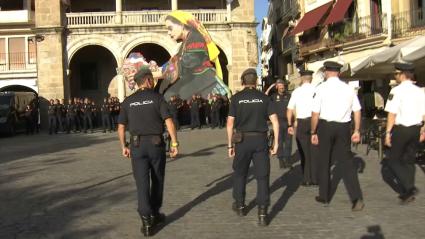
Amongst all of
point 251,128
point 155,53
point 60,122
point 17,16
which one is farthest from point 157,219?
point 17,16

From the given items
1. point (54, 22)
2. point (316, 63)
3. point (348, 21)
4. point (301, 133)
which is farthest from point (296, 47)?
point (301, 133)

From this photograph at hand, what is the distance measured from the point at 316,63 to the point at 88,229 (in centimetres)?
2861

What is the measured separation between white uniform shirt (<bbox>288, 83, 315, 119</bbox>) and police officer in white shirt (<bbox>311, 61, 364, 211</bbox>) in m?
1.97

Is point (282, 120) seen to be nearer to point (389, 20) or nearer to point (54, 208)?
point (54, 208)

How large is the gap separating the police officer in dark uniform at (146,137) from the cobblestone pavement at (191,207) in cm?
40

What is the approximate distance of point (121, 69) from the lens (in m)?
36.4

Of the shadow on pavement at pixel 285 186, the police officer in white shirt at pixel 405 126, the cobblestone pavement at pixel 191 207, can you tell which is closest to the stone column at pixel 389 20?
the cobblestone pavement at pixel 191 207

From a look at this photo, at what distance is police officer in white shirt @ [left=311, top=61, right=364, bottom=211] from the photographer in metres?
7.67

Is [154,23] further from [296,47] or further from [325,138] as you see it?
[325,138]

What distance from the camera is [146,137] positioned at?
6660mm

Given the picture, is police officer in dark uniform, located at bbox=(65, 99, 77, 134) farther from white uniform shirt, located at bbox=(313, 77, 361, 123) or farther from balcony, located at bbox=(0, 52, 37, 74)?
white uniform shirt, located at bbox=(313, 77, 361, 123)

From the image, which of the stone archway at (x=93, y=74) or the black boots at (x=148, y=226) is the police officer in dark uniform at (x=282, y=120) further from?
the stone archway at (x=93, y=74)

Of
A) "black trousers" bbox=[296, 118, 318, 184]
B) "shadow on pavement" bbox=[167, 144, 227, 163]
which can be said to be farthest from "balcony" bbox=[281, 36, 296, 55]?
"black trousers" bbox=[296, 118, 318, 184]

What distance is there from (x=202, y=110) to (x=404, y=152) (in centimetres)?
2369
